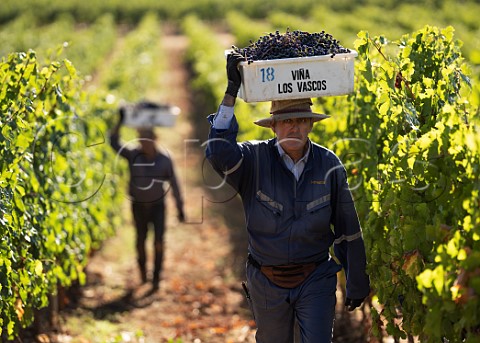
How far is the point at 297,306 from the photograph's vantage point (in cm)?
435

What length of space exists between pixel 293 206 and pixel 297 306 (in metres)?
0.56

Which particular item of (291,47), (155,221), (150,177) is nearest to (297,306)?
(291,47)

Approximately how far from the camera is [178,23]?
205 ft

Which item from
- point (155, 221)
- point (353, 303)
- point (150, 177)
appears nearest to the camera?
point (353, 303)

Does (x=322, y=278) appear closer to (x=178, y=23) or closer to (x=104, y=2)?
(x=178, y=23)

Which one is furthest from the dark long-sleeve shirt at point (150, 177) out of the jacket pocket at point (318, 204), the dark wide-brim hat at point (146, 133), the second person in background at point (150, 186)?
the jacket pocket at point (318, 204)

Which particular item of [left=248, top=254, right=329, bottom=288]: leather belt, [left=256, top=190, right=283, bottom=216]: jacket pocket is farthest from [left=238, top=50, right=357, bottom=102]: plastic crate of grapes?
[left=248, top=254, right=329, bottom=288]: leather belt

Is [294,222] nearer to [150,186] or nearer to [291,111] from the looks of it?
[291,111]

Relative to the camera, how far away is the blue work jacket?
168 inches

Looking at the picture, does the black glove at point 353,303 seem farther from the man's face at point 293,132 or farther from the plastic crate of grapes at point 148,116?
the plastic crate of grapes at point 148,116

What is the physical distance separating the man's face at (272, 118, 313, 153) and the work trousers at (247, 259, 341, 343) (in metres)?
0.69

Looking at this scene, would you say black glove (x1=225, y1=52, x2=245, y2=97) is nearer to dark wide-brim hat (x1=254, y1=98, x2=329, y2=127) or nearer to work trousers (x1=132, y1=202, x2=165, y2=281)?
dark wide-brim hat (x1=254, y1=98, x2=329, y2=127)

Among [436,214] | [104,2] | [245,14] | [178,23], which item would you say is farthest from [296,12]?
[436,214]

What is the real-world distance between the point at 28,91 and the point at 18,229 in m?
1.13
